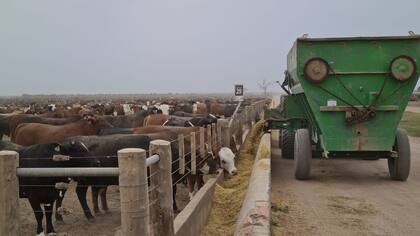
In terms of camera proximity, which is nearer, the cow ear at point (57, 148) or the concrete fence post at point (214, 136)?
the cow ear at point (57, 148)

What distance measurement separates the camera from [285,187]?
1045cm

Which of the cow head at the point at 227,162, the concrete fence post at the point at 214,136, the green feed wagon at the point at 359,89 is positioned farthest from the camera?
the concrete fence post at the point at 214,136

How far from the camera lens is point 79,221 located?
28.8ft

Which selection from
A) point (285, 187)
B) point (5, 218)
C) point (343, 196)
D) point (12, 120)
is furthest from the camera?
point (12, 120)

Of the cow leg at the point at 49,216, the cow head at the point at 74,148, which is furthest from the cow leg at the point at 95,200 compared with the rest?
the cow leg at the point at 49,216

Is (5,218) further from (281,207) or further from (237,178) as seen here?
(237,178)

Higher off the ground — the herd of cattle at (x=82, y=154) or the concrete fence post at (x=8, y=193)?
the concrete fence post at (x=8, y=193)

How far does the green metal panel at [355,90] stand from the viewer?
1059cm

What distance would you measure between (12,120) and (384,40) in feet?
51.6

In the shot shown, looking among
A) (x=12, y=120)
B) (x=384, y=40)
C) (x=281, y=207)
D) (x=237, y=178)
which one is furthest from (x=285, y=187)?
(x=12, y=120)

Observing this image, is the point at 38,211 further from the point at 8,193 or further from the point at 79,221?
the point at 8,193

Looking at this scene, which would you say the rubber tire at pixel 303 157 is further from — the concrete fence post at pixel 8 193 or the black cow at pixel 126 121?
the black cow at pixel 126 121

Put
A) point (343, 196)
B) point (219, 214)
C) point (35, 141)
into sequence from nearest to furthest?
1. point (219, 214)
2. point (343, 196)
3. point (35, 141)

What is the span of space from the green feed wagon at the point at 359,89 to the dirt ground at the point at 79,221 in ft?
12.4
